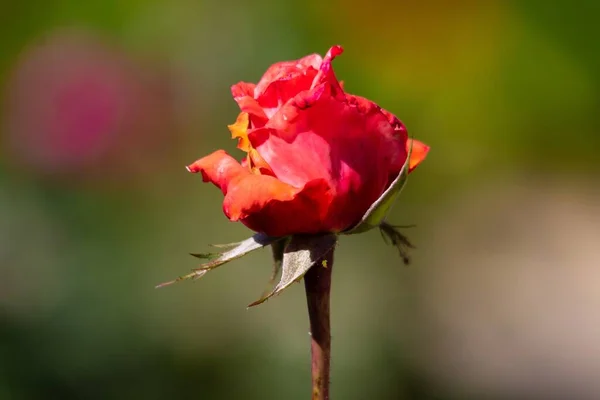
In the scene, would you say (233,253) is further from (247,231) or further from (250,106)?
(247,231)

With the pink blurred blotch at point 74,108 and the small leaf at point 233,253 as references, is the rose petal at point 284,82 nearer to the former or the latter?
the small leaf at point 233,253

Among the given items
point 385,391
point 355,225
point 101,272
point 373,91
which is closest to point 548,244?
point 373,91

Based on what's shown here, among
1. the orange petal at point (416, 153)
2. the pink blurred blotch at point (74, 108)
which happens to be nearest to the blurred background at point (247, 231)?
the pink blurred blotch at point (74, 108)

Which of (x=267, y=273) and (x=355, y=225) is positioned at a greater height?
(x=355, y=225)

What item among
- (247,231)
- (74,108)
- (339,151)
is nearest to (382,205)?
(339,151)

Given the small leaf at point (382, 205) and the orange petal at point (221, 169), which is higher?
the orange petal at point (221, 169)

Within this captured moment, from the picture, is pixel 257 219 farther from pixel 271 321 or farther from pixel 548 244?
pixel 548 244
